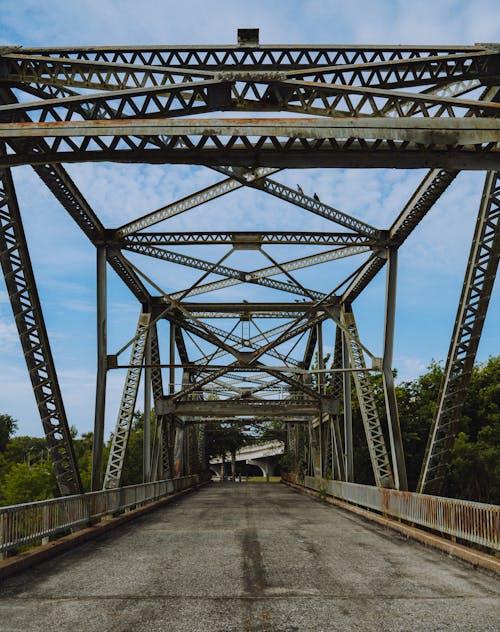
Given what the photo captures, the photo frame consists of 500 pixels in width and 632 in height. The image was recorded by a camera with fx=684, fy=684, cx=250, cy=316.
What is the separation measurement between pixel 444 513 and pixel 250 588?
6.21 metres

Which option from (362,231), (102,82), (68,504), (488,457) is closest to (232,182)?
(362,231)

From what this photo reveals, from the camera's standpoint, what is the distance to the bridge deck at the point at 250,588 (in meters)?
6.64

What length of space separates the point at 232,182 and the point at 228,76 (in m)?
9.06

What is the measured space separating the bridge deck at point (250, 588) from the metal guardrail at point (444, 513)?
2.12 ft

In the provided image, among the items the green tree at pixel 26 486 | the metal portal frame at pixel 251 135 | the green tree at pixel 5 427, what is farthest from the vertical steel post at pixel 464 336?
the green tree at pixel 5 427

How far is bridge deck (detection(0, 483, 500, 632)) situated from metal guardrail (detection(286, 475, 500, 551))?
647 mm

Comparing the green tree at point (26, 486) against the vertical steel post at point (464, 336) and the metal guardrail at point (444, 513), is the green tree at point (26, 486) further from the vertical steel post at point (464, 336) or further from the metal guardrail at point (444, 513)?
the vertical steel post at point (464, 336)

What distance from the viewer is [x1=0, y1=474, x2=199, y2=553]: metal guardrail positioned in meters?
10.5

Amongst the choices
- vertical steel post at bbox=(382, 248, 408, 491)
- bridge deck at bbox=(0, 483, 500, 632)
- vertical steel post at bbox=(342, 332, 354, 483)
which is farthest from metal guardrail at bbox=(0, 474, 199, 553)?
vertical steel post at bbox=(342, 332, 354, 483)

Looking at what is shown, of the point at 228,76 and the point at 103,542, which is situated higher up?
the point at 228,76

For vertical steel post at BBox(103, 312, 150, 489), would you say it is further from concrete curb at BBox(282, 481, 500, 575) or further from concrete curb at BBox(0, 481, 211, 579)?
concrete curb at BBox(282, 481, 500, 575)

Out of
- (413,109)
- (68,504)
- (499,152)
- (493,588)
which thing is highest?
(413,109)

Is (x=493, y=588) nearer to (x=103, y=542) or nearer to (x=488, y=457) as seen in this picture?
(x=103, y=542)

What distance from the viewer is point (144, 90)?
1014 cm
